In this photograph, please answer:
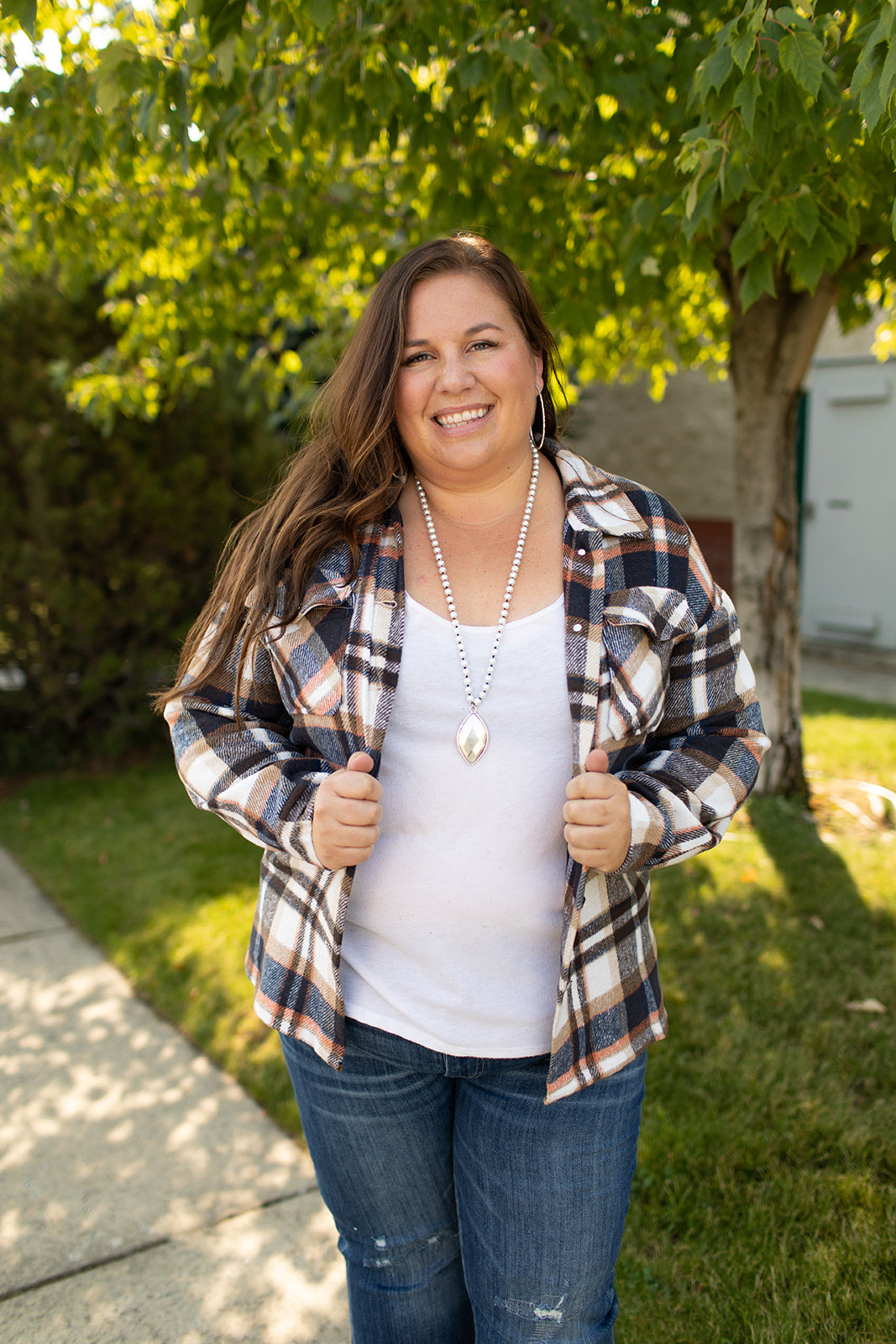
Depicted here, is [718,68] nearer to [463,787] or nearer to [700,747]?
[700,747]

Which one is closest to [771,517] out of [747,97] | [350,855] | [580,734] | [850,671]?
[747,97]

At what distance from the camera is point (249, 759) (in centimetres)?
161

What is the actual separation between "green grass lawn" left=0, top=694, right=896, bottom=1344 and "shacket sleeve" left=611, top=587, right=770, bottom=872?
125cm

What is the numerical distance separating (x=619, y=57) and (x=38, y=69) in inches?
68.2

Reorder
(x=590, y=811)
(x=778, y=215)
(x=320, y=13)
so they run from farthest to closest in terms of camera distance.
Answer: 1. (x=778, y=215)
2. (x=320, y=13)
3. (x=590, y=811)

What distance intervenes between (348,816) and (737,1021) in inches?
88.0

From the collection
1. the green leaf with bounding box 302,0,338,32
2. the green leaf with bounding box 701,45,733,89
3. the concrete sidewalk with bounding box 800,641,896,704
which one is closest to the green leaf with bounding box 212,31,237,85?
the green leaf with bounding box 302,0,338,32

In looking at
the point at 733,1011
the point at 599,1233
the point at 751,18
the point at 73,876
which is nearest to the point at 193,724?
the point at 599,1233

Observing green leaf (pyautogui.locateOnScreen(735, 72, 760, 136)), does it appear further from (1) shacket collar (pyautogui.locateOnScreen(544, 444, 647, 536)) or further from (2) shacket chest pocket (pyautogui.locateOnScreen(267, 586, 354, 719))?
(2) shacket chest pocket (pyautogui.locateOnScreen(267, 586, 354, 719))

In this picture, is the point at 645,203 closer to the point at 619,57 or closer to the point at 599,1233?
the point at 619,57

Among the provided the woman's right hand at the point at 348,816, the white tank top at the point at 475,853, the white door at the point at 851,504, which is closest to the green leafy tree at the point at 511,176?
the white tank top at the point at 475,853

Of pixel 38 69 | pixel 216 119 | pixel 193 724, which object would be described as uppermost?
pixel 38 69

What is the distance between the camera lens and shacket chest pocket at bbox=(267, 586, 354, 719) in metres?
1.59

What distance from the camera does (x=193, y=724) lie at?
1.65 meters
